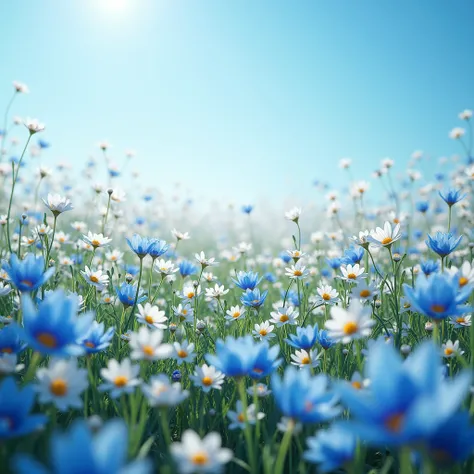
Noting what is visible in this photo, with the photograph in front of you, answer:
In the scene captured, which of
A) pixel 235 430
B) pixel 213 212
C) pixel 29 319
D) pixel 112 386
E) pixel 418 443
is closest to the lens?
pixel 418 443

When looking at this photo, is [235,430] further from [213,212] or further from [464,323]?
[213,212]

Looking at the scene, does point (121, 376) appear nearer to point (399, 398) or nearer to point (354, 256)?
point (399, 398)

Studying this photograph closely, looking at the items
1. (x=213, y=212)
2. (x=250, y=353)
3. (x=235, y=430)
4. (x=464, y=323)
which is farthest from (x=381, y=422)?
(x=213, y=212)

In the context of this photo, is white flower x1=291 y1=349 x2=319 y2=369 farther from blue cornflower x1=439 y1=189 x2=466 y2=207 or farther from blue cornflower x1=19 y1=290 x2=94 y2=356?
blue cornflower x1=439 y1=189 x2=466 y2=207

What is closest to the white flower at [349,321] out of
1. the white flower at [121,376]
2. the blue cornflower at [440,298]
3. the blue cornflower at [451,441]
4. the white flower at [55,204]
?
the blue cornflower at [440,298]

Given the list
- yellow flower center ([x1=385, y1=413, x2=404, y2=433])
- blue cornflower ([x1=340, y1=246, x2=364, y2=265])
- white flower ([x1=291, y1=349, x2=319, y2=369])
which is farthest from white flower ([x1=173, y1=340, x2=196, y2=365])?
blue cornflower ([x1=340, y1=246, x2=364, y2=265])

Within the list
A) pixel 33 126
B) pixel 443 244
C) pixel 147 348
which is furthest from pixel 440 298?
pixel 33 126
